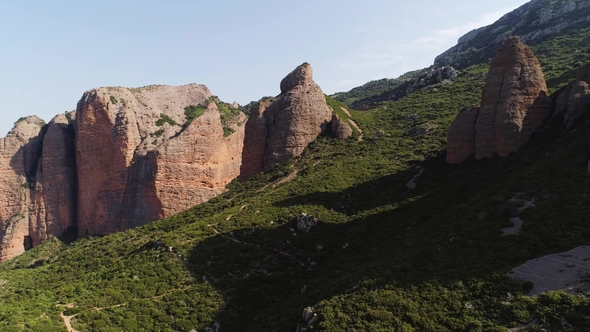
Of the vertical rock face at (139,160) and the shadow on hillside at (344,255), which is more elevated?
the vertical rock face at (139,160)

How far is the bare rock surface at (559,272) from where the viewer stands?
60.8 ft

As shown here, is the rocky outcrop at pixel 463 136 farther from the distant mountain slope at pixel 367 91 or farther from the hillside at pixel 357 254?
the distant mountain slope at pixel 367 91

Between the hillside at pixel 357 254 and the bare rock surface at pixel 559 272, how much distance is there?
0.50 meters

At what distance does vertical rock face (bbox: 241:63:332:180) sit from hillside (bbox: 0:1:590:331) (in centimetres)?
537

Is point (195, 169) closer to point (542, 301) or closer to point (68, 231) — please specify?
point (68, 231)

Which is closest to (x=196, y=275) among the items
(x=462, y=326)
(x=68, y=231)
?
(x=462, y=326)

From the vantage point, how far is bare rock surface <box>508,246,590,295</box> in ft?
60.8

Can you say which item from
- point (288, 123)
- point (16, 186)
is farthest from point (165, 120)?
point (16, 186)

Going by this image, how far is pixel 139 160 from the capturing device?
6512 cm

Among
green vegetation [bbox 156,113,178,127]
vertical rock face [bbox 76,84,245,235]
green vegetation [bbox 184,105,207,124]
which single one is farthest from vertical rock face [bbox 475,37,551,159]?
green vegetation [bbox 156,113,178,127]

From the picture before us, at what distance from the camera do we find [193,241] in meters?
37.0

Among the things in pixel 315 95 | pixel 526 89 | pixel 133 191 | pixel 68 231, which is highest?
pixel 315 95

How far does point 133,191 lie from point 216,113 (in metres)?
19.4

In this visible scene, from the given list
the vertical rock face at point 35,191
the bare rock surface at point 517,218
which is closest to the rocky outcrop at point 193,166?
the vertical rock face at point 35,191
